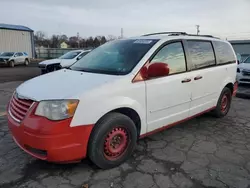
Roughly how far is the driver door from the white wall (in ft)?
104

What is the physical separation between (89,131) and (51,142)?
1.44ft

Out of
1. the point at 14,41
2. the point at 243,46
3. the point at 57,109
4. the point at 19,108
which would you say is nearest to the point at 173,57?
the point at 57,109

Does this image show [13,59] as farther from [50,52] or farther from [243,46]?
[243,46]

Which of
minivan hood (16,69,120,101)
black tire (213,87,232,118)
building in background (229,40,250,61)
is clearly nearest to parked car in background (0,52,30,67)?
minivan hood (16,69,120,101)

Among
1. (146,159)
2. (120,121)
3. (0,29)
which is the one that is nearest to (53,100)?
(120,121)

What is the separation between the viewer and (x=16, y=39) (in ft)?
105

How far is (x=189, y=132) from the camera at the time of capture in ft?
14.7

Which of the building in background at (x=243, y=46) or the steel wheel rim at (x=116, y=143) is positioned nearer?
the steel wheel rim at (x=116, y=143)

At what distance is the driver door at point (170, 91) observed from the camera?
3.43m

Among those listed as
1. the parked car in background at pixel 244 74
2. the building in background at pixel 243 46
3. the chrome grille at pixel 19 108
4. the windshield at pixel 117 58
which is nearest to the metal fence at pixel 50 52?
the building in background at pixel 243 46

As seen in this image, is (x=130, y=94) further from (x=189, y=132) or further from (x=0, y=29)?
(x=0, y=29)

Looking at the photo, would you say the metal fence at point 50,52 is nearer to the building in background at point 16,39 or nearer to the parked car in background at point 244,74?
the building in background at point 16,39

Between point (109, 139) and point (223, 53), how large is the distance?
3.37 m

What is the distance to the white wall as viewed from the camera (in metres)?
30.5
